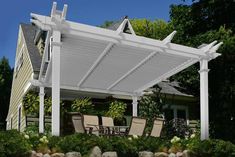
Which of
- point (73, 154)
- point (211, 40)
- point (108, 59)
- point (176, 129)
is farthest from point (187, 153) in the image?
point (211, 40)

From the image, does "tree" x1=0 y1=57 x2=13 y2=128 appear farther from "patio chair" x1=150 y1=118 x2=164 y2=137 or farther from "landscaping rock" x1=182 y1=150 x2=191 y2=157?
"landscaping rock" x1=182 y1=150 x2=191 y2=157

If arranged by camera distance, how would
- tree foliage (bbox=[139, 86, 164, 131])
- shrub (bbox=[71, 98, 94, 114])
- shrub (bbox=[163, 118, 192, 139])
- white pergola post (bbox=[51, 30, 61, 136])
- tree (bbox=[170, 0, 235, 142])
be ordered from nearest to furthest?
white pergola post (bbox=[51, 30, 61, 136]) → shrub (bbox=[163, 118, 192, 139]) → shrub (bbox=[71, 98, 94, 114]) → tree (bbox=[170, 0, 235, 142]) → tree foliage (bbox=[139, 86, 164, 131])

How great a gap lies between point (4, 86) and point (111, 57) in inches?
1159

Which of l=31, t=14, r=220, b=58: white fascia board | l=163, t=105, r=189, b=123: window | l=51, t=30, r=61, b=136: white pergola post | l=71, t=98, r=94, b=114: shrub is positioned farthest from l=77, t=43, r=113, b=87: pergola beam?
l=163, t=105, r=189, b=123: window

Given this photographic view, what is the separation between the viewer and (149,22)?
166 ft

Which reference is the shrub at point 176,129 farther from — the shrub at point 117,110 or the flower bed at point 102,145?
the flower bed at point 102,145

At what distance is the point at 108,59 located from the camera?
13.7 m

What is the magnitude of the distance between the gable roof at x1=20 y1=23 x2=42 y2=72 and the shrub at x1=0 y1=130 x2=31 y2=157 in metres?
9.49

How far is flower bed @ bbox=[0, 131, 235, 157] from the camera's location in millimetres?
9281

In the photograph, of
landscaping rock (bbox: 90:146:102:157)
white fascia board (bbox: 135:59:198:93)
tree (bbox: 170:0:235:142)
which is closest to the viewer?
landscaping rock (bbox: 90:146:102:157)

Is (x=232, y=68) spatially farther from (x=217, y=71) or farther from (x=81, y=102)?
(x=81, y=102)

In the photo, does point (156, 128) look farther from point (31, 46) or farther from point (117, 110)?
point (31, 46)

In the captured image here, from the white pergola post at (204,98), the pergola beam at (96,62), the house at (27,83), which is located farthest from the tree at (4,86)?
the white pergola post at (204,98)

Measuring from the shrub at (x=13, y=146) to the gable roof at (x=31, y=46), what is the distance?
949cm
